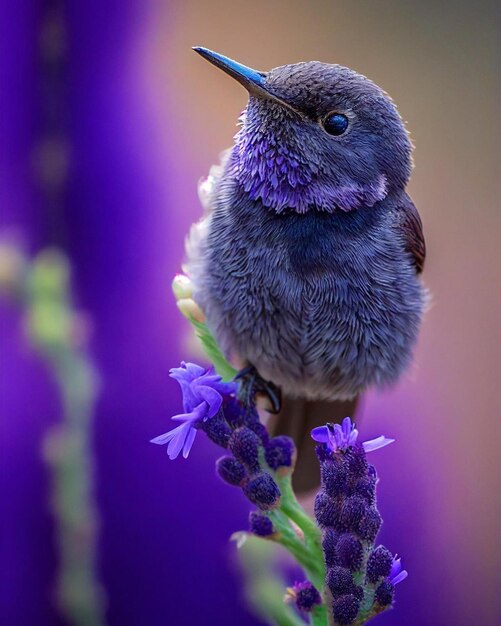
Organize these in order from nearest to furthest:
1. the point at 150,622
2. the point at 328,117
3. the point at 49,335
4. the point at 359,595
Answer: the point at 359,595
the point at 328,117
the point at 49,335
the point at 150,622

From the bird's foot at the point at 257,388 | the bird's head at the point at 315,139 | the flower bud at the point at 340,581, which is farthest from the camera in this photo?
the bird's foot at the point at 257,388

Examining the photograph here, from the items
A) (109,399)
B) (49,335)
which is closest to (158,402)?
(109,399)

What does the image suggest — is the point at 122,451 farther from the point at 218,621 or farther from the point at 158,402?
the point at 218,621

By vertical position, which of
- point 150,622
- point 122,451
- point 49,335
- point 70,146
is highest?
point 70,146

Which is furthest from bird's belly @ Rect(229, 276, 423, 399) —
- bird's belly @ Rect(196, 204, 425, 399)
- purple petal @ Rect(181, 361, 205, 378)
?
purple petal @ Rect(181, 361, 205, 378)

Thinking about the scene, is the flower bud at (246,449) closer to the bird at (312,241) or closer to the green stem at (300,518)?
the green stem at (300,518)

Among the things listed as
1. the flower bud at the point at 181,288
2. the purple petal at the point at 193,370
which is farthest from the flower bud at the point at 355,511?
the flower bud at the point at 181,288

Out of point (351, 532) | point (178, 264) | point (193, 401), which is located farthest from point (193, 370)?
point (178, 264)
